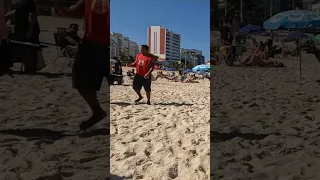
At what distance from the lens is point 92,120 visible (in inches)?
69.2

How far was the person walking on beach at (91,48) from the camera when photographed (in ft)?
5.45

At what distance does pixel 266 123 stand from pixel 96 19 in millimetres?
1160

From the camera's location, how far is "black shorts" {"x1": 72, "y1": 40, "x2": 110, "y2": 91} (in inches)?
66.3

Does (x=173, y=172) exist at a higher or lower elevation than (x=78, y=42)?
lower

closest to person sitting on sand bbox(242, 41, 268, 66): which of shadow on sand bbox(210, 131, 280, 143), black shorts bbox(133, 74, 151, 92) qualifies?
shadow on sand bbox(210, 131, 280, 143)

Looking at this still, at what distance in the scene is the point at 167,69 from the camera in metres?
19.6

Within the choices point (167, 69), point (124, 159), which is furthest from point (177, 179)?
point (167, 69)

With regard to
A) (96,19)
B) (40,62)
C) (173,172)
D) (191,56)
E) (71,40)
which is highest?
(191,56)

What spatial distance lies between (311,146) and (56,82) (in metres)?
1.51

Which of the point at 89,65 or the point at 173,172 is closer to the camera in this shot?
the point at 89,65

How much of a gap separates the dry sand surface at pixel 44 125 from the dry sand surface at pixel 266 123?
0.69 metres

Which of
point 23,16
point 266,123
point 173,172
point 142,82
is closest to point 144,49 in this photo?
point 142,82

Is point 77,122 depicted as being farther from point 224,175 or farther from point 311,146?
point 311,146

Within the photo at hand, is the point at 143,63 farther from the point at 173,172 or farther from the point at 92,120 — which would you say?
the point at 92,120
